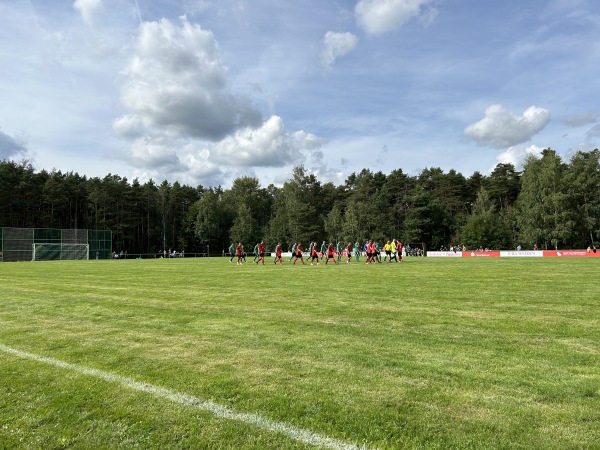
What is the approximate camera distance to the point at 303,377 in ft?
17.2

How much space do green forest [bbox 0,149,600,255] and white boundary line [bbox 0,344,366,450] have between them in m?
76.2

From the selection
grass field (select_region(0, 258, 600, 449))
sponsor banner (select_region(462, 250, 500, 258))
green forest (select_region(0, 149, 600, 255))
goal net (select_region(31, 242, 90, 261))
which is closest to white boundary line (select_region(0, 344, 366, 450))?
grass field (select_region(0, 258, 600, 449))

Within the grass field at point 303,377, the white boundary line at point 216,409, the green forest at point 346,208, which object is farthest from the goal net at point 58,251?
the white boundary line at point 216,409

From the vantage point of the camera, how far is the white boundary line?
3687 millimetres

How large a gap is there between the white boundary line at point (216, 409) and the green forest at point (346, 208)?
2999 inches

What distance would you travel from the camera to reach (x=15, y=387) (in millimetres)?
5094

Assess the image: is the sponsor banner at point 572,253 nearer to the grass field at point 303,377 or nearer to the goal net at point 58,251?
the grass field at point 303,377

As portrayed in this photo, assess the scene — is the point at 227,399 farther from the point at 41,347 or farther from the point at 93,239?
the point at 93,239

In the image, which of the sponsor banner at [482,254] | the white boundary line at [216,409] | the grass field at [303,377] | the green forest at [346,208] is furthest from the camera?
the green forest at [346,208]

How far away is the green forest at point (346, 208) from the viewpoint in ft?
234

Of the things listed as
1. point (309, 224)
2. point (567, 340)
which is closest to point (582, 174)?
point (309, 224)

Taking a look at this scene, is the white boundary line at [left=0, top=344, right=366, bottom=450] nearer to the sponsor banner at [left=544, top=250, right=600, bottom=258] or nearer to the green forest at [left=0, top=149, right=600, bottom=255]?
the sponsor banner at [left=544, top=250, right=600, bottom=258]

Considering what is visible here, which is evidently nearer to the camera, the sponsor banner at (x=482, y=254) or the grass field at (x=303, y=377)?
the grass field at (x=303, y=377)

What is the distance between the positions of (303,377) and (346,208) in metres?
90.6
